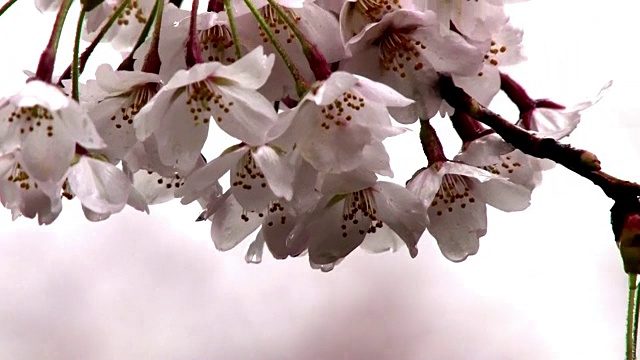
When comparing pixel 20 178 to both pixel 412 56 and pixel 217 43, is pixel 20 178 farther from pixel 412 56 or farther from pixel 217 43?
pixel 412 56

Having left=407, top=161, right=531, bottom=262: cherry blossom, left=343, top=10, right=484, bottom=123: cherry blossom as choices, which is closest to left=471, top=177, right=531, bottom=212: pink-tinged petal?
left=407, top=161, right=531, bottom=262: cherry blossom

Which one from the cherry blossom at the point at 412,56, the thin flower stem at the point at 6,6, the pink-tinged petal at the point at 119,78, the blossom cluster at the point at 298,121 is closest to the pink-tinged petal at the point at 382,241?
the blossom cluster at the point at 298,121

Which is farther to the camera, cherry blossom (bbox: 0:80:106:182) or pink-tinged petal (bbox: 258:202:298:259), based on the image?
pink-tinged petal (bbox: 258:202:298:259)

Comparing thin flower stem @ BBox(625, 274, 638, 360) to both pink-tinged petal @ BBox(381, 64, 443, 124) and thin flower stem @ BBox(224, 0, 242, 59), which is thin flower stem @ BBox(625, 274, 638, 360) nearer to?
pink-tinged petal @ BBox(381, 64, 443, 124)

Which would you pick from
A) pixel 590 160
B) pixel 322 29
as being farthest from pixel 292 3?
pixel 590 160

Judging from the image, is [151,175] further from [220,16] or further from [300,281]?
[300,281]

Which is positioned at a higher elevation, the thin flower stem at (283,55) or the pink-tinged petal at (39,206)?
the thin flower stem at (283,55)

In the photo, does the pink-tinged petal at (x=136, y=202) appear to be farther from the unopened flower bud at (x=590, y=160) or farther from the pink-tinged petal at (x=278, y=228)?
the unopened flower bud at (x=590, y=160)
